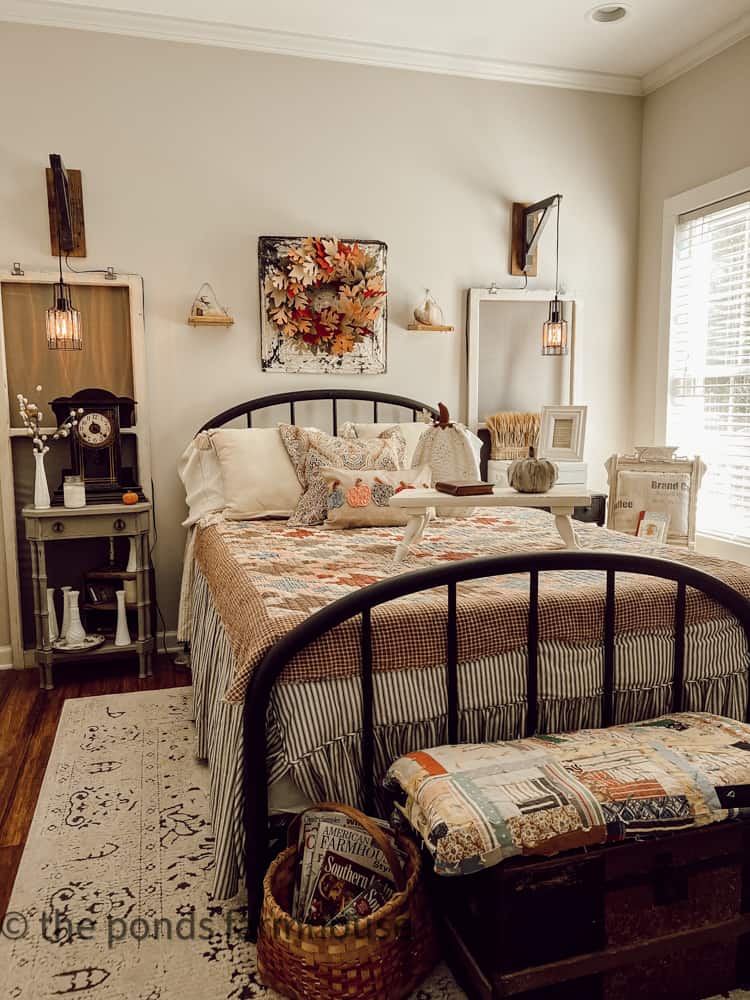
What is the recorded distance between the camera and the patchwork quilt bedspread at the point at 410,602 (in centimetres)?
161

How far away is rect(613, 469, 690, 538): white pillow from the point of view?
352 cm

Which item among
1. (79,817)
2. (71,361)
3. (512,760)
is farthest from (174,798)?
(71,361)

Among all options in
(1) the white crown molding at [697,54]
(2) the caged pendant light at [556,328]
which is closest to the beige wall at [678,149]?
(1) the white crown molding at [697,54]

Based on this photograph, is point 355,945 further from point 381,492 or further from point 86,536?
point 86,536

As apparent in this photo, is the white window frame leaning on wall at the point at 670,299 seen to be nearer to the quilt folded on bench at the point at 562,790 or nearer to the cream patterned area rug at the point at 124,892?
the quilt folded on bench at the point at 562,790

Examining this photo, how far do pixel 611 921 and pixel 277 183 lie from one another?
3245mm

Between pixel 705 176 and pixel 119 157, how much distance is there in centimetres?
270

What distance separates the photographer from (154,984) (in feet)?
5.01

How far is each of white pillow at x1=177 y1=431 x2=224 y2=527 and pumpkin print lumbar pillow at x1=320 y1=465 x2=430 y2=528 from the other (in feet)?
1.81

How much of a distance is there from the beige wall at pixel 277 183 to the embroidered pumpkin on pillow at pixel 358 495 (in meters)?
0.92

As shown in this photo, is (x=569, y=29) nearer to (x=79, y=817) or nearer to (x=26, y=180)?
(x=26, y=180)

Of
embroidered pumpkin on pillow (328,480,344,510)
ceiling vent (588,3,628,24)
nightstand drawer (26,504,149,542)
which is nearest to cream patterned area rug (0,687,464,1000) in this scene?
nightstand drawer (26,504,149,542)

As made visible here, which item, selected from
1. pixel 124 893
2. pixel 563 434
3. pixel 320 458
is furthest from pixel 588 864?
pixel 320 458

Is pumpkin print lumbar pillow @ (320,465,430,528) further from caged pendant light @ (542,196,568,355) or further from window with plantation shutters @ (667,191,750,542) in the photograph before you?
window with plantation shutters @ (667,191,750,542)
